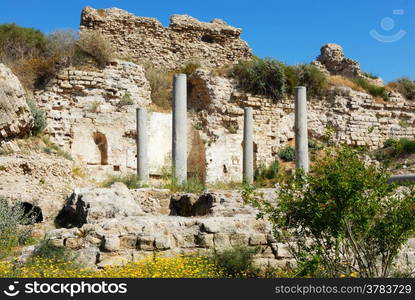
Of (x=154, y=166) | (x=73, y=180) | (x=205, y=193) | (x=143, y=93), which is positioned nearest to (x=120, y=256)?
(x=205, y=193)

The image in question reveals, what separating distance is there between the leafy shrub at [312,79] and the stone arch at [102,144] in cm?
987

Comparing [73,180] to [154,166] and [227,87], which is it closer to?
[154,166]

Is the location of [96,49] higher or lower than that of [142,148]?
higher

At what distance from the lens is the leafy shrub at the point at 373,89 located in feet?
82.4

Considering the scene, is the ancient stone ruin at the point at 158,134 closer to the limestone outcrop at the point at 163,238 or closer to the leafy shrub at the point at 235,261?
the limestone outcrop at the point at 163,238

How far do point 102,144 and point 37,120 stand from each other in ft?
10.0

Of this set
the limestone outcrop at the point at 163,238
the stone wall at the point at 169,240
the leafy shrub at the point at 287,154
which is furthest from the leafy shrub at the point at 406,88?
the limestone outcrop at the point at 163,238

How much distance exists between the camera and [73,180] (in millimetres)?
13828

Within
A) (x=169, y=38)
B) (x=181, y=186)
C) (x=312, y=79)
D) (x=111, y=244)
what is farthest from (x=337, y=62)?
(x=111, y=244)

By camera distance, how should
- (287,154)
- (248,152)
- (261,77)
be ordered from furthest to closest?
(261,77) < (287,154) < (248,152)

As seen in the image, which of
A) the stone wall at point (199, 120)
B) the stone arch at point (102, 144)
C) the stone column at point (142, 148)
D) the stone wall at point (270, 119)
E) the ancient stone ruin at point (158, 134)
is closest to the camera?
the ancient stone ruin at point (158, 134)

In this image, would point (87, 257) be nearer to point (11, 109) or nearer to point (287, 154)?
point (11, 109)

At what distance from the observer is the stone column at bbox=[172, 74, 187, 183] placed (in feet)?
50.8

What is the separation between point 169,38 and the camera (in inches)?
993
